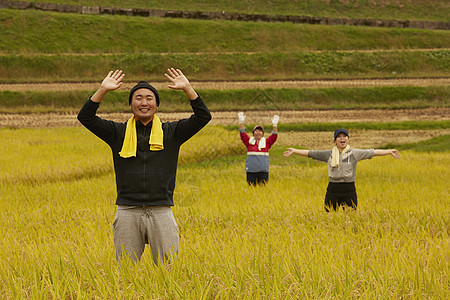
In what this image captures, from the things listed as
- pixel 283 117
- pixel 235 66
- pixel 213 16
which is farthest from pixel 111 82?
pixel 213 16

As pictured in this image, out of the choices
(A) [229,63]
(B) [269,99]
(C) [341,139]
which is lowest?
(C) [341,139]

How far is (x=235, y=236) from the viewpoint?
15.4 feet

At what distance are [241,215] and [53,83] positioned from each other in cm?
2743

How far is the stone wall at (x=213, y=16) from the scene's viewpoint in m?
42.1

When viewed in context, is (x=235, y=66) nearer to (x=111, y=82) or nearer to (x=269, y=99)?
(x=269, y=99)

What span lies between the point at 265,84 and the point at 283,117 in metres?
5.77

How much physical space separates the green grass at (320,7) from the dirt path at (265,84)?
54.9 feet

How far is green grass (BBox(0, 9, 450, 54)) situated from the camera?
3581cm

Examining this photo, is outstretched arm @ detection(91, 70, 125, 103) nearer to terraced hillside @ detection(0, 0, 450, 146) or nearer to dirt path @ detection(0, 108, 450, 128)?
dirt path @ detection(0, 108, 450, 128)

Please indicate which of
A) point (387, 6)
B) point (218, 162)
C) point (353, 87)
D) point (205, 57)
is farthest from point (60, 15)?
point (387, 6)

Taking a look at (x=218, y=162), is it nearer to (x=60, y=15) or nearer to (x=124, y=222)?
(x=124, y=222)

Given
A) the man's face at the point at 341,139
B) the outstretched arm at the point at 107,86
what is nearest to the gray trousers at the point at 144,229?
the outstretched arm at the point at 107,86

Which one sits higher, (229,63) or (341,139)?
(229,63)

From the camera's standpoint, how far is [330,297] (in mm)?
2672
